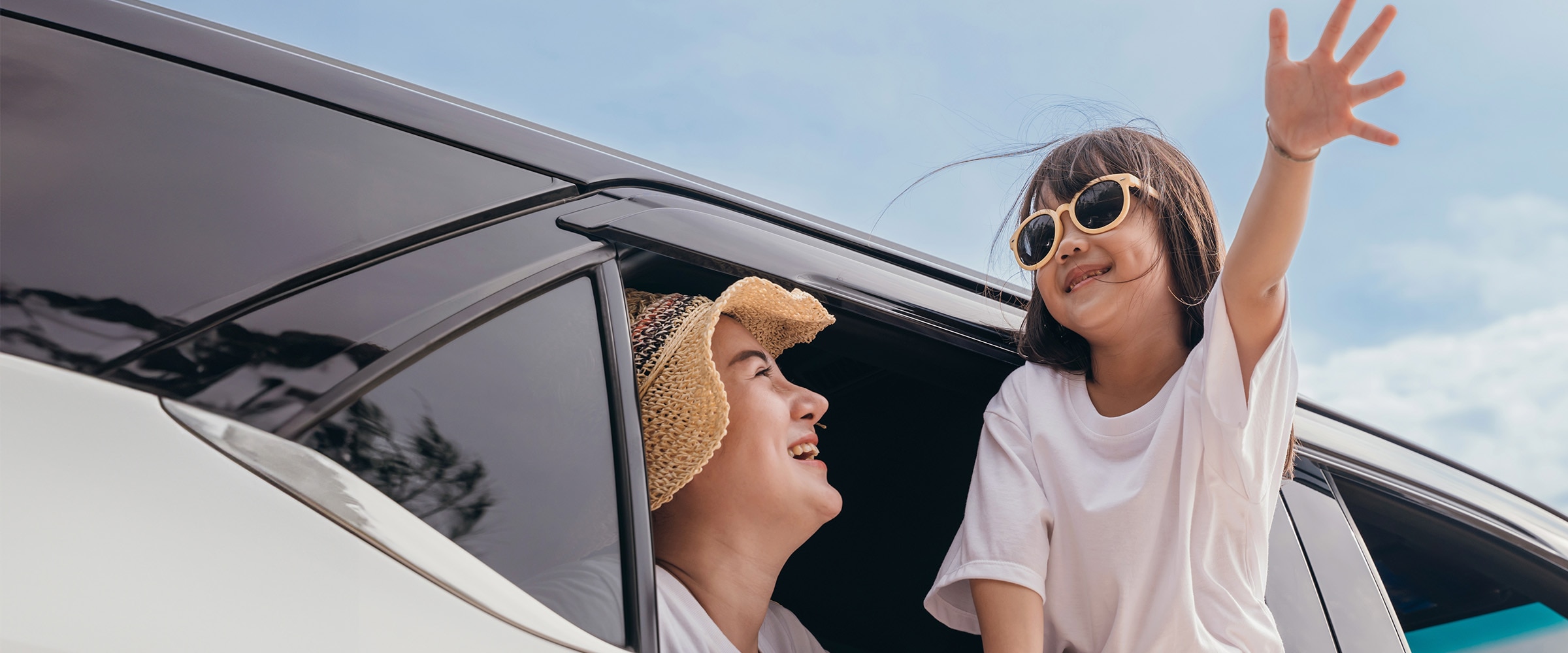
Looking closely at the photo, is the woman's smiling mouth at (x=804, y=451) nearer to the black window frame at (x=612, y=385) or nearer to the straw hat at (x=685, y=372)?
the straw hat at (x=685, y=372)

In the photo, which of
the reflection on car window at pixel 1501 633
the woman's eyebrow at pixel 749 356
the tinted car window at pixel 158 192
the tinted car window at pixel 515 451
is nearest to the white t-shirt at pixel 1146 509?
the woman's eyebrow at pixel 749 356

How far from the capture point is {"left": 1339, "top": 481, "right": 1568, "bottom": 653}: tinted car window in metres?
1.88

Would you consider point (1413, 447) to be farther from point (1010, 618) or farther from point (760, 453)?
point (760, 453)

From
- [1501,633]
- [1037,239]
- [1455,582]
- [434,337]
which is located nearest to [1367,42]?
[1037,239]

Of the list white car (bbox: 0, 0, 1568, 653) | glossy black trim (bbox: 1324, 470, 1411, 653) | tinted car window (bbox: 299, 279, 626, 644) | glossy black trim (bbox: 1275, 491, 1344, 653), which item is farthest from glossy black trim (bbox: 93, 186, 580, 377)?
glossy black trim (bbox: 1324, 470, 1411, 653)

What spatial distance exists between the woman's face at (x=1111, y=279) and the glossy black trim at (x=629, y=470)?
2.76ft

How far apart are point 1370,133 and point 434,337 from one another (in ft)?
4.10

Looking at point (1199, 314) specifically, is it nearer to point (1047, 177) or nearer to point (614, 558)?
point (1047, 177)

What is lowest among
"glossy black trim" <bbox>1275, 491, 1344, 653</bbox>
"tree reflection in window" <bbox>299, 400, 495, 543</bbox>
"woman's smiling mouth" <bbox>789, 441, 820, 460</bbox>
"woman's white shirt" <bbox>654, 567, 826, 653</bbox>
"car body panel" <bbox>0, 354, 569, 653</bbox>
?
"car body panel" <bbox>0, 354, 569, 653</bbox>

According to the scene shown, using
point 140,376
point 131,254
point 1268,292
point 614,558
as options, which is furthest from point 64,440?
point 1268,292

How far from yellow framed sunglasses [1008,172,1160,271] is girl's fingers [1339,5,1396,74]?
408 mm

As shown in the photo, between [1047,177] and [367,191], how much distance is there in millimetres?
1293

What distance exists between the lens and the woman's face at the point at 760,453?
1591 mm

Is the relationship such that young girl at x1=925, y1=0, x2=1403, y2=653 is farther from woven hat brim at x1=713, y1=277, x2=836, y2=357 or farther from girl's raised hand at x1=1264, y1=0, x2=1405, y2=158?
woven hat brim at x1=713, y1=277, x2=836, y2=357
